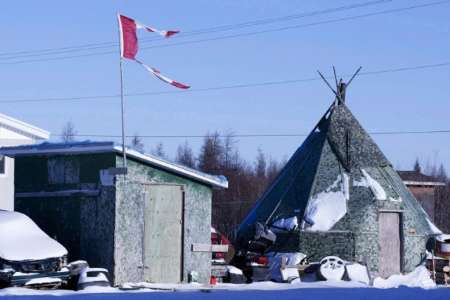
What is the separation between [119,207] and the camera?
80.3 feet

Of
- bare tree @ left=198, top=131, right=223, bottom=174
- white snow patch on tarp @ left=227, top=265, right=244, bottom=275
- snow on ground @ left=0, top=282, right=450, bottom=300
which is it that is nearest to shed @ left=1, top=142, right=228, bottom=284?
white snow patch on tarp @ left=227, top=265, right=244, bottom=275

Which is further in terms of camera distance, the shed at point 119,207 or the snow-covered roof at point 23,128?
the snow-covered roof at point 23,128

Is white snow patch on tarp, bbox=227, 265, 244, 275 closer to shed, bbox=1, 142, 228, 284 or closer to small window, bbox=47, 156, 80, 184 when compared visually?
shed, bbox=1, 142, 228, 284

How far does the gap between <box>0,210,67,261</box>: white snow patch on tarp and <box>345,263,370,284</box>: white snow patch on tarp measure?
909 cm

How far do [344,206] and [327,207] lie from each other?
21.7 inches

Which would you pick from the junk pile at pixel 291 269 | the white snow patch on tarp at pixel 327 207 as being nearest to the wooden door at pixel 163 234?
the junk pile at pixel 291 269

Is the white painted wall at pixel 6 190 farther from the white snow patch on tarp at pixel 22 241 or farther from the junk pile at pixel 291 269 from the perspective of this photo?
the white snow patch on tarp at pixel 22 241

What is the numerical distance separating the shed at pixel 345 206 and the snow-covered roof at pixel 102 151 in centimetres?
690

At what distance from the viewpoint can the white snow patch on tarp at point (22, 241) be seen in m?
21.7

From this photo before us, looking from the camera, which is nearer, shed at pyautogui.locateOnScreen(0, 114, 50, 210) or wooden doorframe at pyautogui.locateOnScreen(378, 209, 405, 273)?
wooden doorframe at pyautogui.locateOnScreen(378, 209, 405, 273)

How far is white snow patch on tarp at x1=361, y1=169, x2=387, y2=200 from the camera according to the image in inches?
1318

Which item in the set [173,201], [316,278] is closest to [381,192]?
[316,278]

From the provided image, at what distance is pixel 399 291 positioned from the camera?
21734 mm

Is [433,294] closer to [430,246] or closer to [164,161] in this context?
[164,161]
